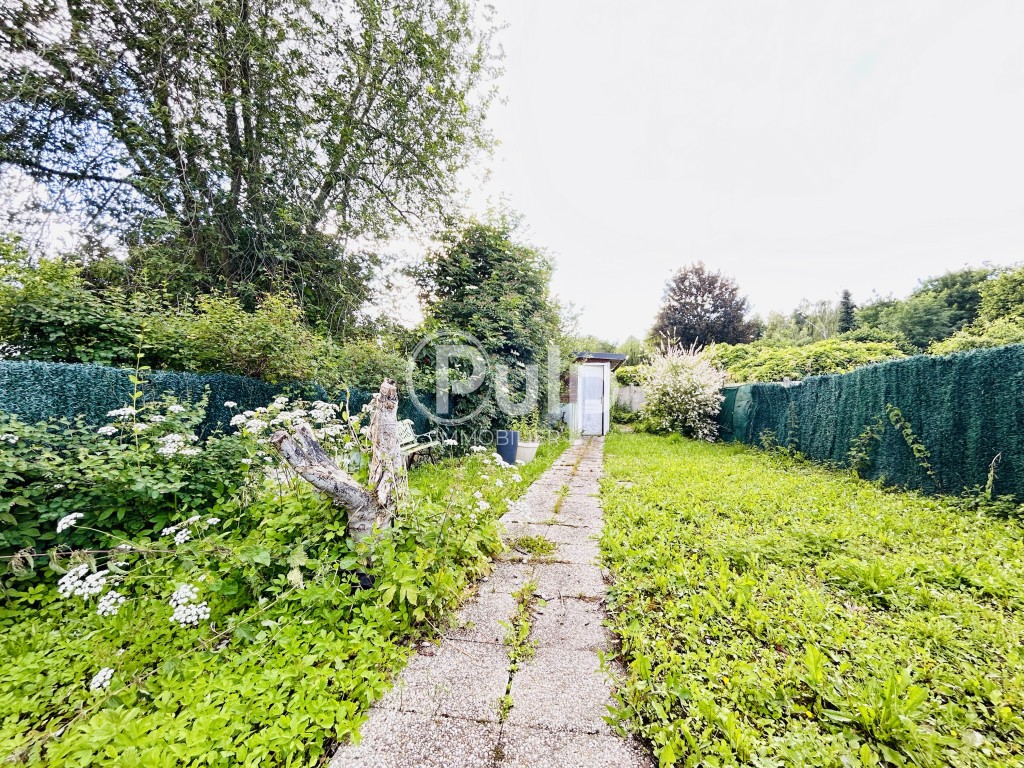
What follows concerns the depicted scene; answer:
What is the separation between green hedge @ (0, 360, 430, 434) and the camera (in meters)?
2.30

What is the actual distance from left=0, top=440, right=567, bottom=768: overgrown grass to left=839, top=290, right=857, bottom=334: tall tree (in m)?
28.0

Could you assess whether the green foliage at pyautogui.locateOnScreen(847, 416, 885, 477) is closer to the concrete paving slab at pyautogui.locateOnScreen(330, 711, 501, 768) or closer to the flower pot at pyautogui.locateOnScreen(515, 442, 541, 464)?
the flower pot at pyautogui.locateOnScreen(515, 442, 541, 464)

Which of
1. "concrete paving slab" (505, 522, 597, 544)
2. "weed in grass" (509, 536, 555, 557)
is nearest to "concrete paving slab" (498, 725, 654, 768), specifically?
"weed in grass" (509, 536, 555, 557)

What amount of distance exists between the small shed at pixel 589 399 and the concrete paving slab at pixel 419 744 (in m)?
9.68

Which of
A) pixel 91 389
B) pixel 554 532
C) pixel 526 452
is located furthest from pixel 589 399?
pixel 91 389

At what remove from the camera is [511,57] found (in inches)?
281

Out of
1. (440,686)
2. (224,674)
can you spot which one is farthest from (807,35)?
(224,674)

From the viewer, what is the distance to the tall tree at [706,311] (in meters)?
18.3

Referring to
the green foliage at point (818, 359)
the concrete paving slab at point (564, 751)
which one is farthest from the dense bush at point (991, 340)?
the concrete paving slab at point (564, 751)

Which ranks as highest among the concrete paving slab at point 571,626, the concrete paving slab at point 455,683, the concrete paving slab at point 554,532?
the concrete paving slab at point 455,683

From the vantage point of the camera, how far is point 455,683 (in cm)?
148

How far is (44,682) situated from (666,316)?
20.5 m

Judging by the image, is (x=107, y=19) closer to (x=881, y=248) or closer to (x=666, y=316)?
(x=666, y=316)

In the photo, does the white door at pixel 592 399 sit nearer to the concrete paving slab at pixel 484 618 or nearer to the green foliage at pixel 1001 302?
the concrete paving slab at pixel 484 618
